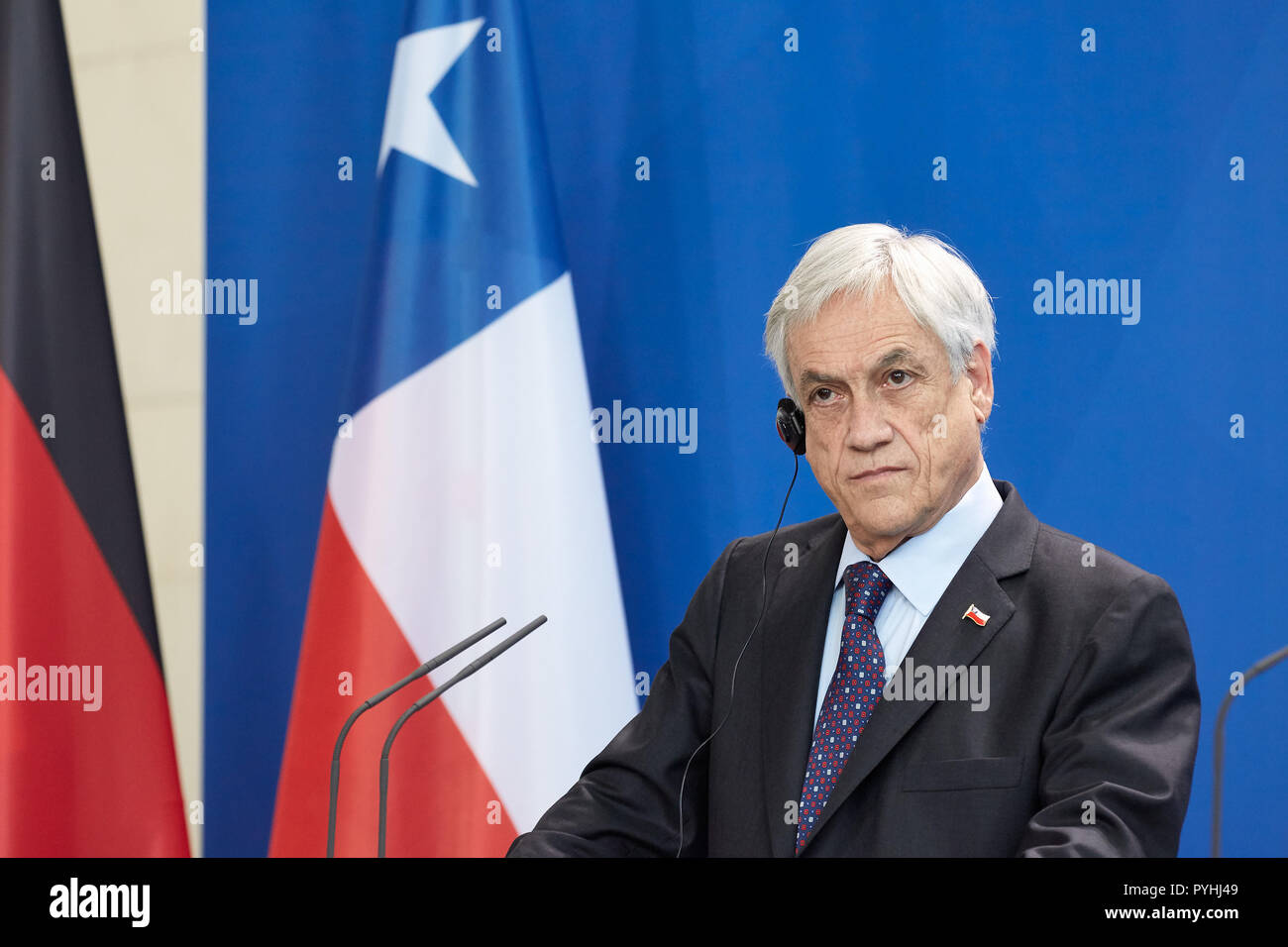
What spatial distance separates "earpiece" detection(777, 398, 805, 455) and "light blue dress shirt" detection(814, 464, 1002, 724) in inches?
8.7

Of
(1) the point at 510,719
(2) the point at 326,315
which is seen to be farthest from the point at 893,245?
(2) the point at 326,315

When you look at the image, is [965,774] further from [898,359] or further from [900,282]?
[900,282]

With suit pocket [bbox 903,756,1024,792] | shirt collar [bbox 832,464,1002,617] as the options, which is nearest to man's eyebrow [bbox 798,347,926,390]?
shirt collar [bbox 832,464,1002,617]

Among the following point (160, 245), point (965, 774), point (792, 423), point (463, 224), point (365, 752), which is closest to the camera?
point (965, 774)

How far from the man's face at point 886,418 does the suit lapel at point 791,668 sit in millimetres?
125

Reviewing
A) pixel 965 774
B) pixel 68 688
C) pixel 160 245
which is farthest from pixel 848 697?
pixel 160 245

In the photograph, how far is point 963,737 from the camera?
1821 mm

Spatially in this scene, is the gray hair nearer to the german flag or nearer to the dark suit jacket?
the dark suit jacket

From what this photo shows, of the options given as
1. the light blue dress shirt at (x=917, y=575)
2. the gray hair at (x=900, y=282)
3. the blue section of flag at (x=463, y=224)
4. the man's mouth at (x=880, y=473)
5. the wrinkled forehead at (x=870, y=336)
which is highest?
the blue section of flag at (x=463, y=224)

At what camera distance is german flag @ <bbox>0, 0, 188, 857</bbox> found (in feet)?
10.0

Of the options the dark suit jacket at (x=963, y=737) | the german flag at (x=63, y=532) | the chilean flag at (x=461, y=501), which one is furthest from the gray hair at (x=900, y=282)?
the german flag at (x=63, y=532)

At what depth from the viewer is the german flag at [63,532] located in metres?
3.06

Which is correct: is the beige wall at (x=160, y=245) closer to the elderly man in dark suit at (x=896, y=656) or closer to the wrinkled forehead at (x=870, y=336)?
the elderly man in dark suit at (x=896, y=656)

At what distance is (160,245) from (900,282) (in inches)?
94.5
